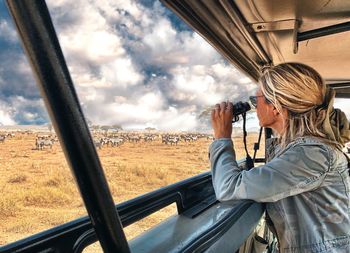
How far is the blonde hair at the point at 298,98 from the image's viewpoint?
4.13 ft

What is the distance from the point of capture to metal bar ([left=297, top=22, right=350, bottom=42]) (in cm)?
179

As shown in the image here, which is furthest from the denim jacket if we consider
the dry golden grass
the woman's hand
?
the dry golden grass

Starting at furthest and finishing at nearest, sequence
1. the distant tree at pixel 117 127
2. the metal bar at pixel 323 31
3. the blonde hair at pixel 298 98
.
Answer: the metal bar at pixel 323 31
the blonde hair at pixel 298 98
the distant tree at pixel 117 127

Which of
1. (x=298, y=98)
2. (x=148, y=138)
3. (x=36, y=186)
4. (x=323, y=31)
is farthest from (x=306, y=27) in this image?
(x=36, y=186)

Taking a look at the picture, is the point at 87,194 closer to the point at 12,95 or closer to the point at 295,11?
the point at 12,95

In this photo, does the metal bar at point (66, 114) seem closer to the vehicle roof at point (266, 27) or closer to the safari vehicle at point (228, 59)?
the safari vehicle at point (228, 59)

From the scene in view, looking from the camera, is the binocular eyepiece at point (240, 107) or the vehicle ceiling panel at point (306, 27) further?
the vehicle ceiling panel at point (306, 27)

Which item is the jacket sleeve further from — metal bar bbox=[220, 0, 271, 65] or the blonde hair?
metal bar bbox=[220, 0, 271, 65]

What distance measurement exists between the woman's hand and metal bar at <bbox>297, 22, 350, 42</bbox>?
866 mm

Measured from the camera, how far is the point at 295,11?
159cm

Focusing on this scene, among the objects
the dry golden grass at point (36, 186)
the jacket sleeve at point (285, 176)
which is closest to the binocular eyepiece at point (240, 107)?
the jacket sleeve at point (285, 176)

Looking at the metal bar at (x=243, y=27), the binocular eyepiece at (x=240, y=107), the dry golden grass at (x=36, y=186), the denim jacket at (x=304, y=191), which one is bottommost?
the denim jacket at (x=304, y=191)

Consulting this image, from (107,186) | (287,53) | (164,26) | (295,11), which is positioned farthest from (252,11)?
(107,186)

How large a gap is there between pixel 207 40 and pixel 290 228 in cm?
94
